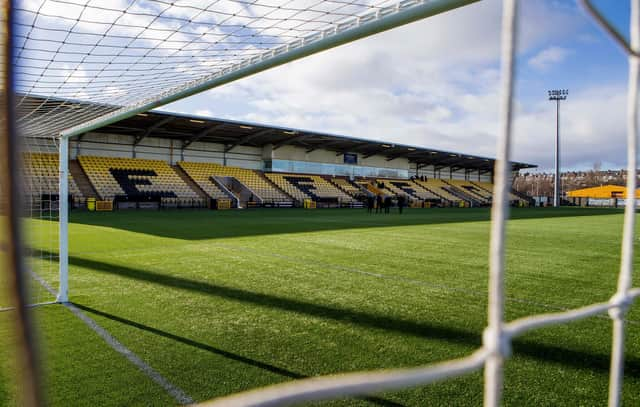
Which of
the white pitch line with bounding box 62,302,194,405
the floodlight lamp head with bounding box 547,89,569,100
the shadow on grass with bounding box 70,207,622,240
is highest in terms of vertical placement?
the floodlight lamp head with bounding box 547,89,569,100

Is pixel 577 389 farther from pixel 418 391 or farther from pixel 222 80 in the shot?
pixel 222 80

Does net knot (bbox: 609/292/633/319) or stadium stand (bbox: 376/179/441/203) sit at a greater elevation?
stadium stand (bbox: 376/179/441/203)

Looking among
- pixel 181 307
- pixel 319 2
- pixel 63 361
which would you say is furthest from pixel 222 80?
pixel 63 361

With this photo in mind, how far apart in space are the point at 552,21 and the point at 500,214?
1373mm

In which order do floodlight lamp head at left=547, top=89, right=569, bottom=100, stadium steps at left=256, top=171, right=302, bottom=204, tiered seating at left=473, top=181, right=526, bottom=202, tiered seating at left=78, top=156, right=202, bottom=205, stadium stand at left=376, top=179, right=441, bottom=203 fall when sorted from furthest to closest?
tiered seating at left=473, top=181, right=526, bottom=202, floodlight lamp head at left=547, top=89, right=569, bottom=100, stadium stand at left=376, top=179, right=441, bottom=203, stadium steps at left=256, top=171, right=302, bottom=204, tiered seating at left=78, top=156, right=202, bottom=205

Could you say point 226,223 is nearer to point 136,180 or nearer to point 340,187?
point 136,180

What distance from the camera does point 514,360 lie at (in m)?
2.84

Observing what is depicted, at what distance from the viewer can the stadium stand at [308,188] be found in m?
33.2

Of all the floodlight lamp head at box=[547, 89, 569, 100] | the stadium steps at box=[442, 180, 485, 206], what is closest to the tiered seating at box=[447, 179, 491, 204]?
the stadium steps at box=[442, 180, 485, 206]

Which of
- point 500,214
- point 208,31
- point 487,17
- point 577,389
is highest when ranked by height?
point 208,31

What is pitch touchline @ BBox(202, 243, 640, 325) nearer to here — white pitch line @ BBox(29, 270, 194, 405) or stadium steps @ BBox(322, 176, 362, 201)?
white pitch line @ BBox(29, 270, 194, 405)

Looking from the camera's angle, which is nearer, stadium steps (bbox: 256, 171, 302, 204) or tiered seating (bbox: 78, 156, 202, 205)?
tiered seating (bbox: 78, 156, 202, 205)

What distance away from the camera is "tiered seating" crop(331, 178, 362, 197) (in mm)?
37019

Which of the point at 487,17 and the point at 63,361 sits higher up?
the point at 487,17
